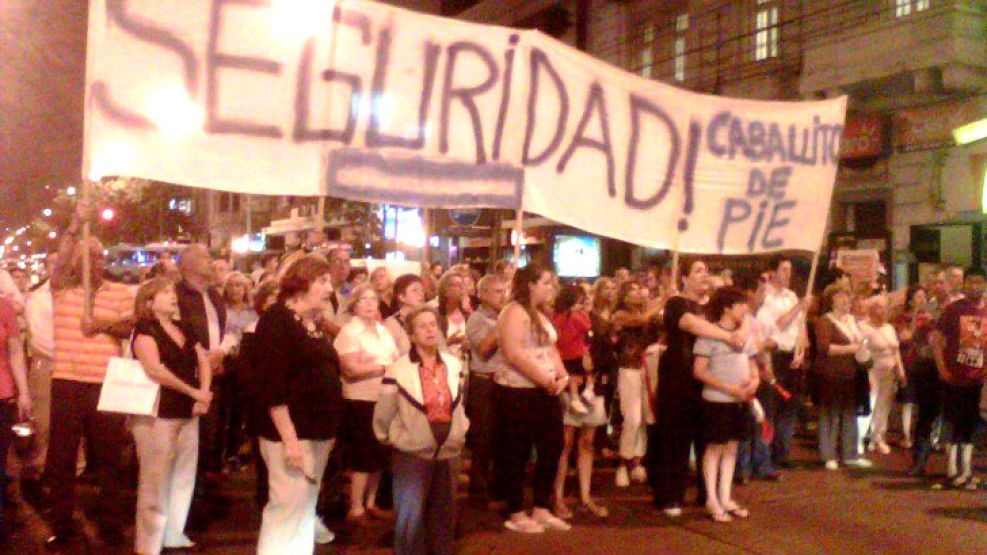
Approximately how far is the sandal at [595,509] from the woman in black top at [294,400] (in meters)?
2.87

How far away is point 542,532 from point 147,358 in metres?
2.92

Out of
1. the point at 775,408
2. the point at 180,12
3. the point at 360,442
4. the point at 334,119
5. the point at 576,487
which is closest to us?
the point at 180,12

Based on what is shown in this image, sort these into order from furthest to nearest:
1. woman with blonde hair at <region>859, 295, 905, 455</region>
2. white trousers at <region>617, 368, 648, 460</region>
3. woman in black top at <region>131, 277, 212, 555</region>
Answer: woman with blonde hair at <region>859, 295, 905, 455</region>, white trousers at <region>617, 368, 648, 460</region>, woman in black top at <region>131, 277, 212, 555</region>

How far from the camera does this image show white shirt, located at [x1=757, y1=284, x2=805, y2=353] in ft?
28.6

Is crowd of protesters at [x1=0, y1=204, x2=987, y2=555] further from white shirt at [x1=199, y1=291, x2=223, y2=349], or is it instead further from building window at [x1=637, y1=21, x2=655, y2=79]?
building window at [x1=637, y1=21, x2=655, y2=79]

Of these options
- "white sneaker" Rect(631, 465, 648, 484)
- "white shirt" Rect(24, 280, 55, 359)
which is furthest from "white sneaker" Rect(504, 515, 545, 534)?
"white shirt" Rect(24, 280, 55, 359)

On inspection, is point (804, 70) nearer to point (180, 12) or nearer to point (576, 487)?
point (576, 487)

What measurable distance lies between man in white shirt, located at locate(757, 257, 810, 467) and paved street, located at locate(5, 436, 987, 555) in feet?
2.56

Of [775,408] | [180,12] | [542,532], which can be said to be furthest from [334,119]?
[775,408]

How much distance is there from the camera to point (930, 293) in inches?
441

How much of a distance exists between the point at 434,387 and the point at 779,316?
492 cm

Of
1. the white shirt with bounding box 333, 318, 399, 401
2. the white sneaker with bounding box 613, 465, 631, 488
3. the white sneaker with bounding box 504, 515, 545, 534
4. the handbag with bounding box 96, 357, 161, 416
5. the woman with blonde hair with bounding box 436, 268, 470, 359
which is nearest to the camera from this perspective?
the handbag with bounding box 96, 357, 161, 416

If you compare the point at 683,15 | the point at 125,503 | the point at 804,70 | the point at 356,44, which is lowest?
the point at 125,503


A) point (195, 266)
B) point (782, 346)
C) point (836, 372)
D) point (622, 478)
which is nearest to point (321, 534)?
point (195, 266)
